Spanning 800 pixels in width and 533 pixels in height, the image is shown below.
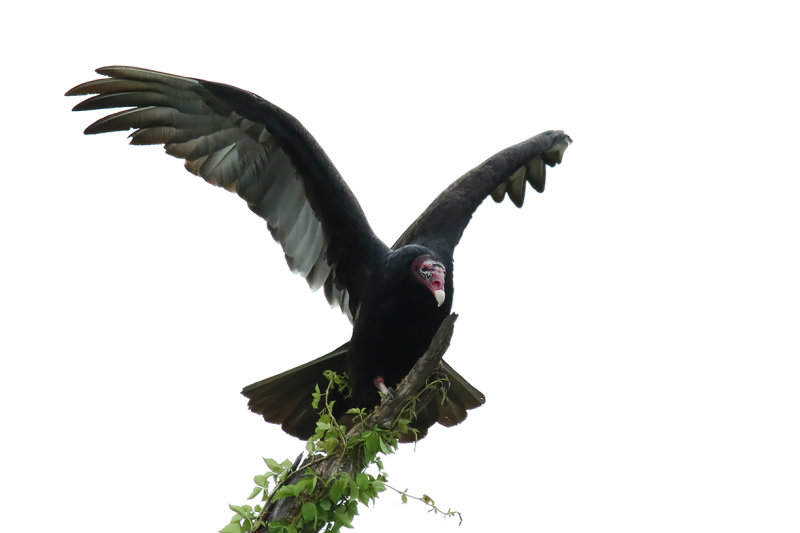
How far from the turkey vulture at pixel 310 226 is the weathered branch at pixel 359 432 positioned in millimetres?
431

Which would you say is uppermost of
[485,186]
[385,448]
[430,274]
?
[485,186]

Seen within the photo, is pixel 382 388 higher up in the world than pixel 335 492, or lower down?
higher up

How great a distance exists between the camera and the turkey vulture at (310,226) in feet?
17.6

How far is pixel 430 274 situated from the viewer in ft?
17.1

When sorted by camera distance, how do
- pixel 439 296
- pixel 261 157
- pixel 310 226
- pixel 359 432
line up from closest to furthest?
pixel 359 432 → pixel 439 296 → pixel 261 157 → pixel 310 226

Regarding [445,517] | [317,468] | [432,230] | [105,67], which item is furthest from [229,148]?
[445,517]

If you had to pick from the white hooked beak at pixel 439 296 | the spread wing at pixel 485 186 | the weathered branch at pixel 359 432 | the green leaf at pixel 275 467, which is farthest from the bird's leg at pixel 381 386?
the spread wing at pixel 485 186

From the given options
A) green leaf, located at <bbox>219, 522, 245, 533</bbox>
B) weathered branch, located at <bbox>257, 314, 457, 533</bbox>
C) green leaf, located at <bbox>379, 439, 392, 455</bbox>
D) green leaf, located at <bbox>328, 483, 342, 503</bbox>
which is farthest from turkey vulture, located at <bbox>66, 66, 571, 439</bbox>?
green leaf, located at <bbox>219, 522, 245, 533</bbox>

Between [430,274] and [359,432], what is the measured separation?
3.21ft

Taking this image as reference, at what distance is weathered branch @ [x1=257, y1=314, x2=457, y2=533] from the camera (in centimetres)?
465

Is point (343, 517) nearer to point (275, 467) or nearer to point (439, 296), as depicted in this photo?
point (275, 467)

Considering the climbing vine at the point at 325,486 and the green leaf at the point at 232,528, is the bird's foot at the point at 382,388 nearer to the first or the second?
the climbing vine at the point at 325,486

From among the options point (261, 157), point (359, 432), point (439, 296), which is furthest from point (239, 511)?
point (261, 157)

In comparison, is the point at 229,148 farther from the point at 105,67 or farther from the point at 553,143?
the point at 553,143
